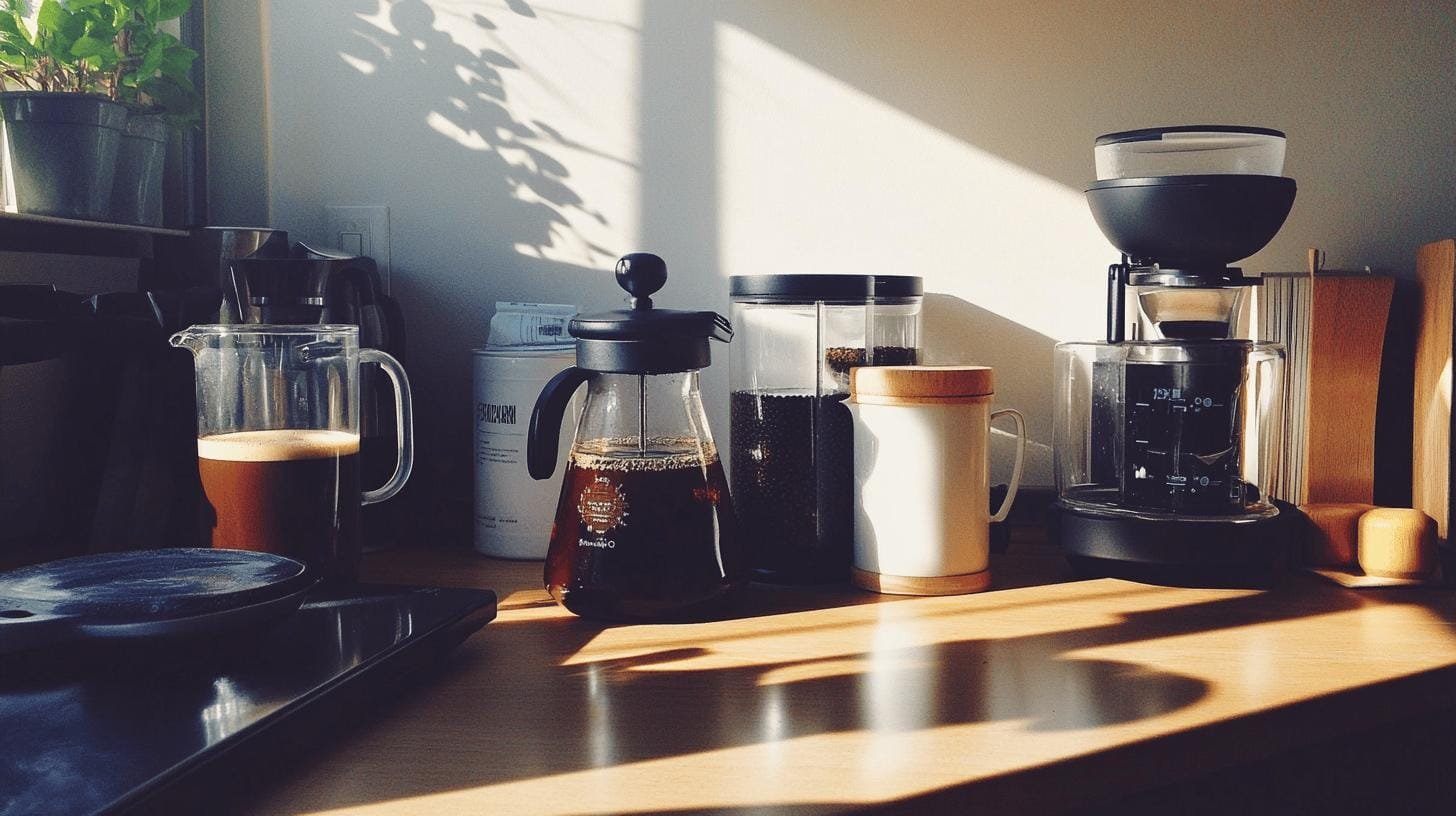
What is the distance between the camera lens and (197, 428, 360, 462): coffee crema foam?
973mm

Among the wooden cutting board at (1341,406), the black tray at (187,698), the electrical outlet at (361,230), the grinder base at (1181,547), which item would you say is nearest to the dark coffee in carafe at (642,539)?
the black tray at (187,698)

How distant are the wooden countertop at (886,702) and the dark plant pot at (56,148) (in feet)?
1.98

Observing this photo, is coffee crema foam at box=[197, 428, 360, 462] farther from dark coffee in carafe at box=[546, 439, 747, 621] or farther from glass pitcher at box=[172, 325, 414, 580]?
dark coffee in carafe at box=[546, 439, 747, 621]

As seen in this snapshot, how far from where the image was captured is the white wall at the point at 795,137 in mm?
1321

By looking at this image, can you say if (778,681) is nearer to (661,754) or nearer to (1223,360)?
(661,754)

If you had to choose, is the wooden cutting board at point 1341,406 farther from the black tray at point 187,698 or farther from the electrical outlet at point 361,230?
the electrical outlet at point 361,230

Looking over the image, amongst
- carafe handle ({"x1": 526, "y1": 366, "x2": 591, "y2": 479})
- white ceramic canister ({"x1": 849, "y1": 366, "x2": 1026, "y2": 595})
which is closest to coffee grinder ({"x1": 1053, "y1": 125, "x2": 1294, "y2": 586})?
white ceramic canister ({"x1": 849, "y1": 366, "x2": 1026, "y2": 595})

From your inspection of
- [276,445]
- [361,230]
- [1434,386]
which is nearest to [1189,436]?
[1434,386]

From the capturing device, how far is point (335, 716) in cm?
69

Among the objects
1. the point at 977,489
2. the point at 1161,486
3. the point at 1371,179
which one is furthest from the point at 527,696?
the point at 1371,179

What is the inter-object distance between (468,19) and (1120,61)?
74 centimetres

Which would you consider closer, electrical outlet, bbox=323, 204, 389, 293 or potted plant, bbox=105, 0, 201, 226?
potted plant, bbox=105, 0, 201, 226

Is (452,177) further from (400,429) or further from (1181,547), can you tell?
(1181,547)

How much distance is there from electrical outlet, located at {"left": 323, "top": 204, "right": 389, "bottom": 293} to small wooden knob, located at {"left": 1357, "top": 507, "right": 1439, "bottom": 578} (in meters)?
1.08
